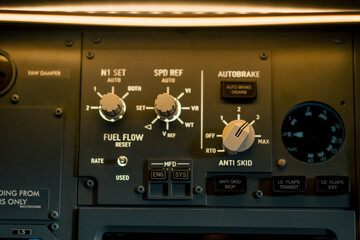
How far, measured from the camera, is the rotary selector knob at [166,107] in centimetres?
154

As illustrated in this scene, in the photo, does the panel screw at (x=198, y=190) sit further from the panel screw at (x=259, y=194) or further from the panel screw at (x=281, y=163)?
the panel screw at (x=281, y=163)

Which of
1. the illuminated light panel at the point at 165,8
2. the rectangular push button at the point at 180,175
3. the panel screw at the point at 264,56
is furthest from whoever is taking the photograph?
the panel screw at the point at 264,56

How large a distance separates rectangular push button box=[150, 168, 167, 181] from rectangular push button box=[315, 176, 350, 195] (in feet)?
1.89

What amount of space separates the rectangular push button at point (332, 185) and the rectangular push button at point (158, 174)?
0.58 m

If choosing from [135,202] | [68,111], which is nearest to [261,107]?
[135,202]

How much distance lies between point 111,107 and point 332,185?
0.88m

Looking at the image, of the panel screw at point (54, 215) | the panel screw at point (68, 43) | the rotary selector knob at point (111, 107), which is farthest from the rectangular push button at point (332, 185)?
the panel screw at point (68, 43)

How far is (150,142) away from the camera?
1618 millimetres

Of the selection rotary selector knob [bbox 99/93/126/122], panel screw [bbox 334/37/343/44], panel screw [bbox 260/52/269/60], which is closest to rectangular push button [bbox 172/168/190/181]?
rotary selector knob [bbox 99/93/126/122]

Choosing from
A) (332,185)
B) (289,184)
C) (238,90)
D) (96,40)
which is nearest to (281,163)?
(289,184)

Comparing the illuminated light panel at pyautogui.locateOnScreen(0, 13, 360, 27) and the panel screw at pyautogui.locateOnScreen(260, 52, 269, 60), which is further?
the panel screw at pyautogui.locateOnScreen(260, 52, 269, 60)

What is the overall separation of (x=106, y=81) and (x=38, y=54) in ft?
1.01

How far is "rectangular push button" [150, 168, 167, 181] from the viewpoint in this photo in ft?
5.13

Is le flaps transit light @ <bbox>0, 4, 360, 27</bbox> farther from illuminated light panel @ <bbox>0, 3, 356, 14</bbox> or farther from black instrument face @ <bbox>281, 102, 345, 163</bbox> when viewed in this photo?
black instrument face @ <bbox>281, 102, 345, 163</bbox>
